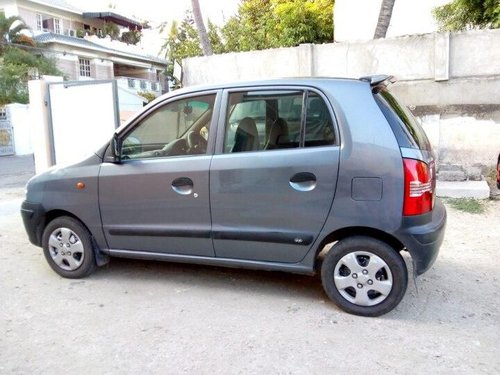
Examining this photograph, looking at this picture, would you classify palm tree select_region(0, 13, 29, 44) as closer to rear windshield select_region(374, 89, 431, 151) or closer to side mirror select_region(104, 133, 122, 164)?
side mirror select_region(104, 133, 122, 164)

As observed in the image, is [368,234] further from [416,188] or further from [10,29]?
[10,29]

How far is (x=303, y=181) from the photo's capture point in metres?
3.52

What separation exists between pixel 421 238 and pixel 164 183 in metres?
2.06

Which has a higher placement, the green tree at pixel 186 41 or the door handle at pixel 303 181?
the green tree at pixel 186 41

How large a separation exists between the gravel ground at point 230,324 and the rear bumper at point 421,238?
477 millimetres

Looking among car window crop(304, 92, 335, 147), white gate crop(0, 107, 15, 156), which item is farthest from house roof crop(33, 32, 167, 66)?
car window crop(304, 92, 335, 147)

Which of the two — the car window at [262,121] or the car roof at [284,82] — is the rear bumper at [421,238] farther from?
the car roof at [284,82]

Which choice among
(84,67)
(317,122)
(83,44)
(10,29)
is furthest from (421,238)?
(84,67)

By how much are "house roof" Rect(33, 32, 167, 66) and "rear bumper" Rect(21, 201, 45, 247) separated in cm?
2619

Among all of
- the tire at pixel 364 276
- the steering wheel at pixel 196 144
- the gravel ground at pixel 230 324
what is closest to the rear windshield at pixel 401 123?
the tire at pixel 364 276

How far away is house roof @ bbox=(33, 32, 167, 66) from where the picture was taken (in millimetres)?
27625

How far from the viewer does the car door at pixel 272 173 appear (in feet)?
11.5

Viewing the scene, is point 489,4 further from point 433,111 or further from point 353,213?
point 353,213

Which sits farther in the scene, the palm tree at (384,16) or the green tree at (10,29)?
the green tree at (10,29)
